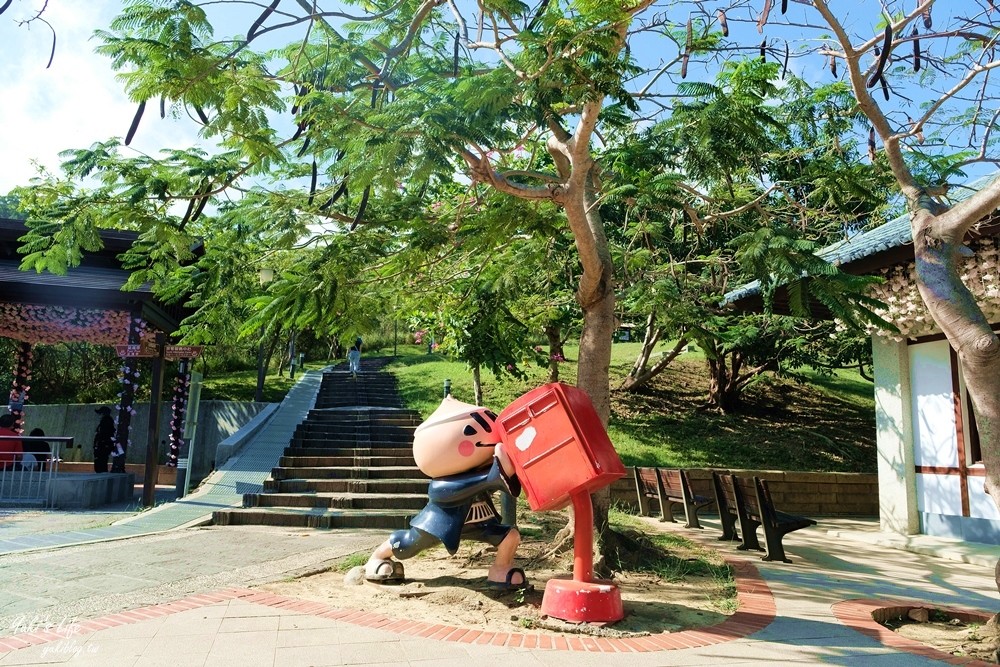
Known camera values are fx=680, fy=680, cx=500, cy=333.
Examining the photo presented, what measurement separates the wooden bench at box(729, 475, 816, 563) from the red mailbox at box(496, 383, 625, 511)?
327cm

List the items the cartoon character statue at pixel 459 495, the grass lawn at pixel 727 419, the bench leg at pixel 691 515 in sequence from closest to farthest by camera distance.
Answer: the cartoon character statue at pixel 459 495 → the bench leg at pixel 691 515 → the grass lawn at pixel 727 419

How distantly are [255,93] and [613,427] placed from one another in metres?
12.4

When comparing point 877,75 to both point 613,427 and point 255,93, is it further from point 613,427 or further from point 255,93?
point 613,427

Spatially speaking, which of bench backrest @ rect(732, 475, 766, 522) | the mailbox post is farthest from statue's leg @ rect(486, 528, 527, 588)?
bench backrest @ rect(732, 475, 766, 522)

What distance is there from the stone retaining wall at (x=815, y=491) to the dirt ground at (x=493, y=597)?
584 cm

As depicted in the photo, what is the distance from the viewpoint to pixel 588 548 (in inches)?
203

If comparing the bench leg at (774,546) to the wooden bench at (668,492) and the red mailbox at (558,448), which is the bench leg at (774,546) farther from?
the red mailbox at (558,448)

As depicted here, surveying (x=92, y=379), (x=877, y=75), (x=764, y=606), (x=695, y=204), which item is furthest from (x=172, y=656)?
(x=92, y=379)

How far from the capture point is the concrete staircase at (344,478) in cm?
946

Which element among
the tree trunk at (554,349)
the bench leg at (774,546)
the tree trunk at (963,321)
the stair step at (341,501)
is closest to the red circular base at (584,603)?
the tree trunk at (963,321)

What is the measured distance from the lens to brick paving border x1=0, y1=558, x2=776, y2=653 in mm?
4438

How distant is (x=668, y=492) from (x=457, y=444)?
231 inches

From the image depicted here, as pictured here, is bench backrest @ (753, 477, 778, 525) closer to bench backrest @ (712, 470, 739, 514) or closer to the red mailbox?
bench backrest @ (712, 470, 739, 514)

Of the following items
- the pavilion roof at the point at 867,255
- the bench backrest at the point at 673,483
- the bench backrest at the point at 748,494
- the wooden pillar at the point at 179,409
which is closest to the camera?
the bench backrest at the point at 748,494
